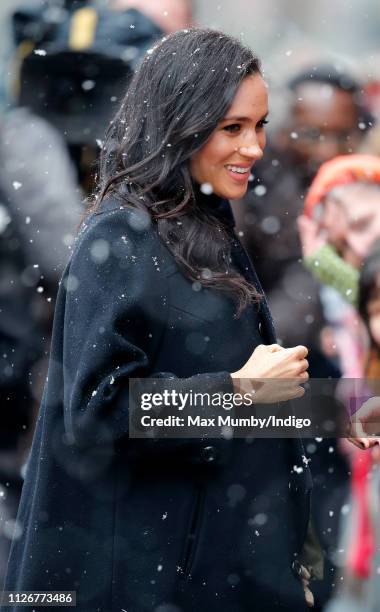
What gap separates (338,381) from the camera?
2.34m

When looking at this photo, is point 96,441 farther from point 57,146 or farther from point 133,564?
point 57,146

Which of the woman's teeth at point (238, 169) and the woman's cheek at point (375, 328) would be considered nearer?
the woman's teeth at point (238, 169)

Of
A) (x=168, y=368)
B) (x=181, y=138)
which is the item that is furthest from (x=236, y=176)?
(x=168, y=368)

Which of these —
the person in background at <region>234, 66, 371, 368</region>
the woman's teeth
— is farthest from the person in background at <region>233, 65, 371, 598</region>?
the woman's teeth

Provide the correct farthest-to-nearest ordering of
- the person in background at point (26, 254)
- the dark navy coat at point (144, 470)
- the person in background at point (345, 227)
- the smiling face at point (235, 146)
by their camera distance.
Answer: the person in background at point (345, 227) → the person in background at point (26, 254) → the smiling face at point (235, 146) → the dark navy coat at point (144, 470)

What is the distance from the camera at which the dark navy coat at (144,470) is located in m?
1.73

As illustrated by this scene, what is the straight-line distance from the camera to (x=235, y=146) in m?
1.86

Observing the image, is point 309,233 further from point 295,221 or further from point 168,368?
point 168,368

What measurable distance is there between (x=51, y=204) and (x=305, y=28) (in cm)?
105

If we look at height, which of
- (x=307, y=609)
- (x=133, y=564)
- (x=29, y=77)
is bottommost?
(x=307, y=609)

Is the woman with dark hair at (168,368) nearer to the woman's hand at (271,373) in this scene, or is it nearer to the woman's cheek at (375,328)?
the woman's hand at (271,373)

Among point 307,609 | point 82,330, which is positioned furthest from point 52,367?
point 307,609

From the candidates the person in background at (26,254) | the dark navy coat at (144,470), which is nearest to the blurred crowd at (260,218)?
the person in background at (26,254)

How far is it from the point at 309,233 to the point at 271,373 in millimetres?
1331
